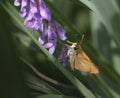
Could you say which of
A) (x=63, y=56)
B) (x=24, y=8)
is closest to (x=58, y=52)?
(x=63, y=56)

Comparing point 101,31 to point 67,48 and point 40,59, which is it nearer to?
point 40,59

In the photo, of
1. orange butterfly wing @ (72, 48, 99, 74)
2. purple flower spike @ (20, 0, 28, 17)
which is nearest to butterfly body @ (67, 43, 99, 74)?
orange butterfly wing @ (72, 48, 99, 74)

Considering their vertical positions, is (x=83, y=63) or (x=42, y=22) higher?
(x=42, y=22)

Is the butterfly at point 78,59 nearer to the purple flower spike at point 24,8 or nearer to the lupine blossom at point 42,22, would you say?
the lupine blossom at point 42,22

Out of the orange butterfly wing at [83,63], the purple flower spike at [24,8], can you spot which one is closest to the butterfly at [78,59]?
the orange butterfly wing at [83,63]

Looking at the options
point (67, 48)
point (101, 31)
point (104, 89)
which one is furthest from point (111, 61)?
point (67, 48)

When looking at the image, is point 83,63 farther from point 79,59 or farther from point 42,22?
point 42,22
